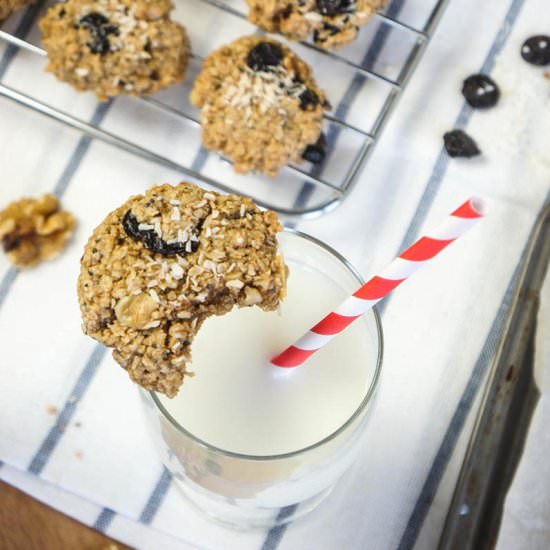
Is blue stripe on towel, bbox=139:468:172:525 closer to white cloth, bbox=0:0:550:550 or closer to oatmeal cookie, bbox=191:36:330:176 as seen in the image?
white cloth, bbox=0:0:550:550

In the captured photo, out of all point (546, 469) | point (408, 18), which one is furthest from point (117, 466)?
point (408, 18)

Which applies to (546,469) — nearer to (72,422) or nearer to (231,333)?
(231,333)

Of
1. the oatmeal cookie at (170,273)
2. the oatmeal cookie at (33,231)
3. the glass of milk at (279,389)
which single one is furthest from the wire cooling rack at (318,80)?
the oatmeal cookie at (170,273)

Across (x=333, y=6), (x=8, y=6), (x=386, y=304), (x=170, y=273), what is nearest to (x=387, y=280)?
(x=170, y=273)

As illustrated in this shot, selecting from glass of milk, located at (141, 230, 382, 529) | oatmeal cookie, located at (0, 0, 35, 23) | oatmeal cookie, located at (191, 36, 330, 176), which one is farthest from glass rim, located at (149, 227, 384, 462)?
oatmeal cookie, located at (0, 0, 35, 23)

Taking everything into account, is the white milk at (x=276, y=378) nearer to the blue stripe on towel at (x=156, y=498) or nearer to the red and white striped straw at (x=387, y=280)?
the red and white striped straw at (x=387, y=280)
